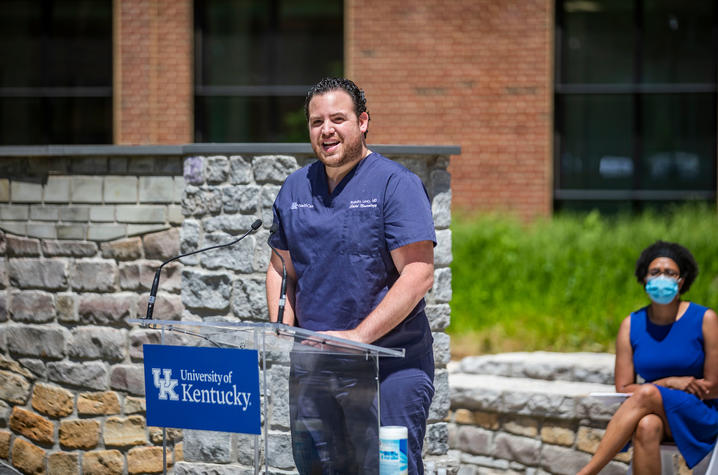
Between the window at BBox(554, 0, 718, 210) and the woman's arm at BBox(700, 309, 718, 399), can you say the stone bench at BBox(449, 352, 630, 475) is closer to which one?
the woman's arm at BBox(700, 309, 718, 399)

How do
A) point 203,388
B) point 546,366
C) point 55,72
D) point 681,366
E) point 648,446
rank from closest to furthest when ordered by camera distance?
point 203,388
point 648,446
point 681,366
point 546,366
point 55,72

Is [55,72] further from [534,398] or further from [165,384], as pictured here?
[165,384]

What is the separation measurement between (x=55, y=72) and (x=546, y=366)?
858cm

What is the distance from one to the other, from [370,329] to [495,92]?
8486 millimetres

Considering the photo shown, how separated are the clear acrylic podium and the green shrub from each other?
15.4ft

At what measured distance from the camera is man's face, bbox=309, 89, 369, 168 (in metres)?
3.46

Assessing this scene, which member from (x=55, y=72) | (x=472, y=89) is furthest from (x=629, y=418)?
(x=55, y=72)

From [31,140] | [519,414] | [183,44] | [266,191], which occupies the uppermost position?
[183,44]

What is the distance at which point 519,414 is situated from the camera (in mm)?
6191

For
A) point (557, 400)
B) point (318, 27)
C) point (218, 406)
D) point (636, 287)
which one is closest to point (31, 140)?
point (318, 27)

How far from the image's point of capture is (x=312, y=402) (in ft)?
10.5

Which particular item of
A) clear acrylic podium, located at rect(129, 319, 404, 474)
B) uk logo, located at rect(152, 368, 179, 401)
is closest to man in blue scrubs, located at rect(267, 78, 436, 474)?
clear acrylic podium, located at rect(129, 319, 404, 474)

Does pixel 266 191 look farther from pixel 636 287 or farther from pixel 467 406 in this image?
pixel 636 287

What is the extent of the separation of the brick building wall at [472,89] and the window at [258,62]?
89 cm
